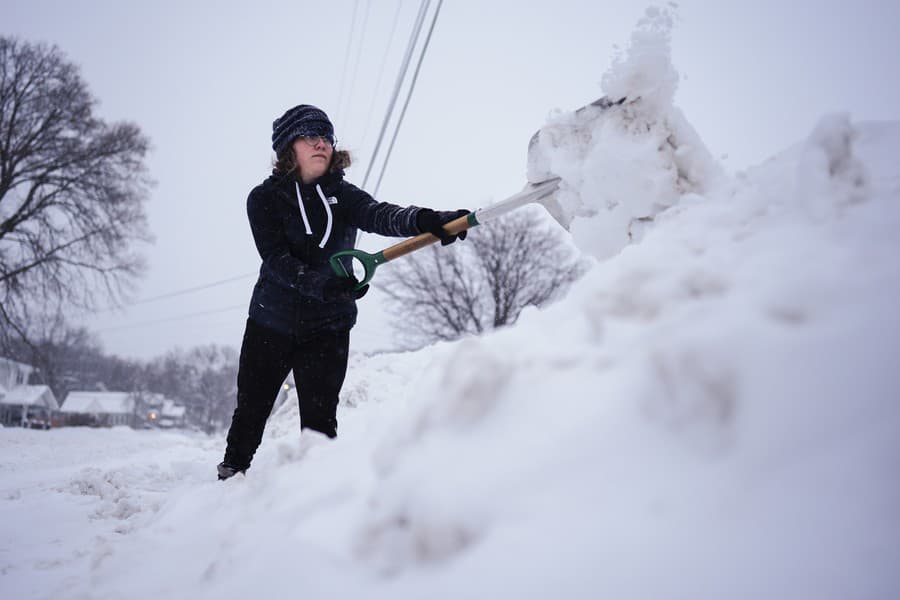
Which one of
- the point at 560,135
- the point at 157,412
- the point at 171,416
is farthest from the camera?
the point at 171,416

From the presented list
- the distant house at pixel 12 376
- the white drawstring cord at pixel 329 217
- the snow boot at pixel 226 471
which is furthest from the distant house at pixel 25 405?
the white drawstring cord at pixel 329 217

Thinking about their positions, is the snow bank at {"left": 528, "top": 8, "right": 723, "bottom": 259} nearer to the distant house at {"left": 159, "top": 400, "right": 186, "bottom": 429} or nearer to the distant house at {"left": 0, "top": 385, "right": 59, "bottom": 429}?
the distant house at {"left": 0, "top": 385, "right": 59, "bottom": 429}

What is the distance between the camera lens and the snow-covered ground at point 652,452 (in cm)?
65

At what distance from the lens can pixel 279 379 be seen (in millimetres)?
2375

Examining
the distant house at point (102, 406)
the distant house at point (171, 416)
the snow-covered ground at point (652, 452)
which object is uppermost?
the snow-covered ground at point (652, 452)

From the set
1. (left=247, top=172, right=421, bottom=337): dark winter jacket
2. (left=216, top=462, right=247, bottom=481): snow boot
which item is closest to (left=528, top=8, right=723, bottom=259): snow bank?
(left=247, top=172, right=421, bottom=337): dark winter jacket

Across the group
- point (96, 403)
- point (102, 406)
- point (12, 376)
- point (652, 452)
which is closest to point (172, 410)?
point (102, 406)

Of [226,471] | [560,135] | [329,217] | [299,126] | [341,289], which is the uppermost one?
[299,126]

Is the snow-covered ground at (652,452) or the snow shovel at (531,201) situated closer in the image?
the snow-covered ground at (652,452)

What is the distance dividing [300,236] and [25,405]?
59.2 metres

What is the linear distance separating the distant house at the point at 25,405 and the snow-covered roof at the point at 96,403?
3.89 metres

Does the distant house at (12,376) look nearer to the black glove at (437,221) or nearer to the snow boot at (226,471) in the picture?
the snow boot at (226,471)

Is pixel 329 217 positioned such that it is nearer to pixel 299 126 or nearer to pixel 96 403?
pixel 299 126

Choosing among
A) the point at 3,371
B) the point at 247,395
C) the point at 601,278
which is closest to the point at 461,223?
the point at 601,278
